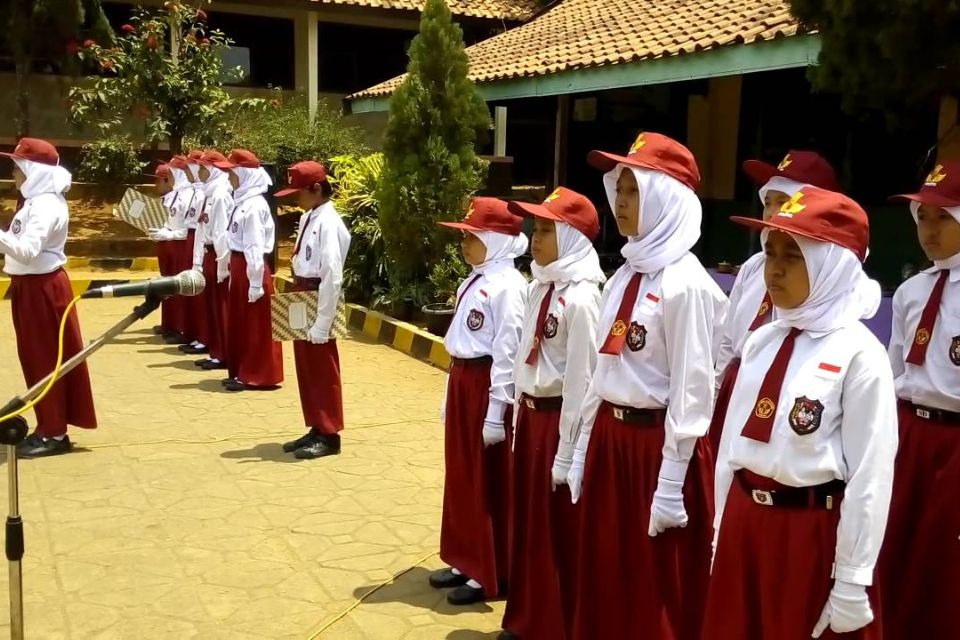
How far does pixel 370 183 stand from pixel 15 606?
8.87m

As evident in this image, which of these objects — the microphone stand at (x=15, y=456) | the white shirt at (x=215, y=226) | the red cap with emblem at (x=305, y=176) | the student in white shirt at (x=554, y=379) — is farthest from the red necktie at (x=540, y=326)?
the white shirt at (x=215, y=226)

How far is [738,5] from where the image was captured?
9.93m

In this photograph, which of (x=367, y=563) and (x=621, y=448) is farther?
(x=367, y=563)

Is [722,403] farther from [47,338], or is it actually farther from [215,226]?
[215,226]

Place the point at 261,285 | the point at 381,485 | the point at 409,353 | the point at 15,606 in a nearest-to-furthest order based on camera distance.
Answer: the point at 15,606 < the point at 381,485 < the point at 261,285 < the point at 409,353

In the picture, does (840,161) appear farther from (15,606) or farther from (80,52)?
(80,52)

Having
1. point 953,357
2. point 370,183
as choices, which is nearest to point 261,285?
point 370,183

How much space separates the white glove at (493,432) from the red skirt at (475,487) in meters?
0.11

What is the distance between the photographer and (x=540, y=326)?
12.0 feet

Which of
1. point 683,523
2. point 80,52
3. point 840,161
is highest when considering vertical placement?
point 80,52

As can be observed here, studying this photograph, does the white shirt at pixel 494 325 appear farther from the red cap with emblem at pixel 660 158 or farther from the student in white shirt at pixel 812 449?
the student in white shirt at pixel 812 449

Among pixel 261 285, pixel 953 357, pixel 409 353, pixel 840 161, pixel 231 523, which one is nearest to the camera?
pixel 953 357

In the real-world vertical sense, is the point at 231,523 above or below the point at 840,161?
below

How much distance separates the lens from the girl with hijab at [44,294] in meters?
5.96
